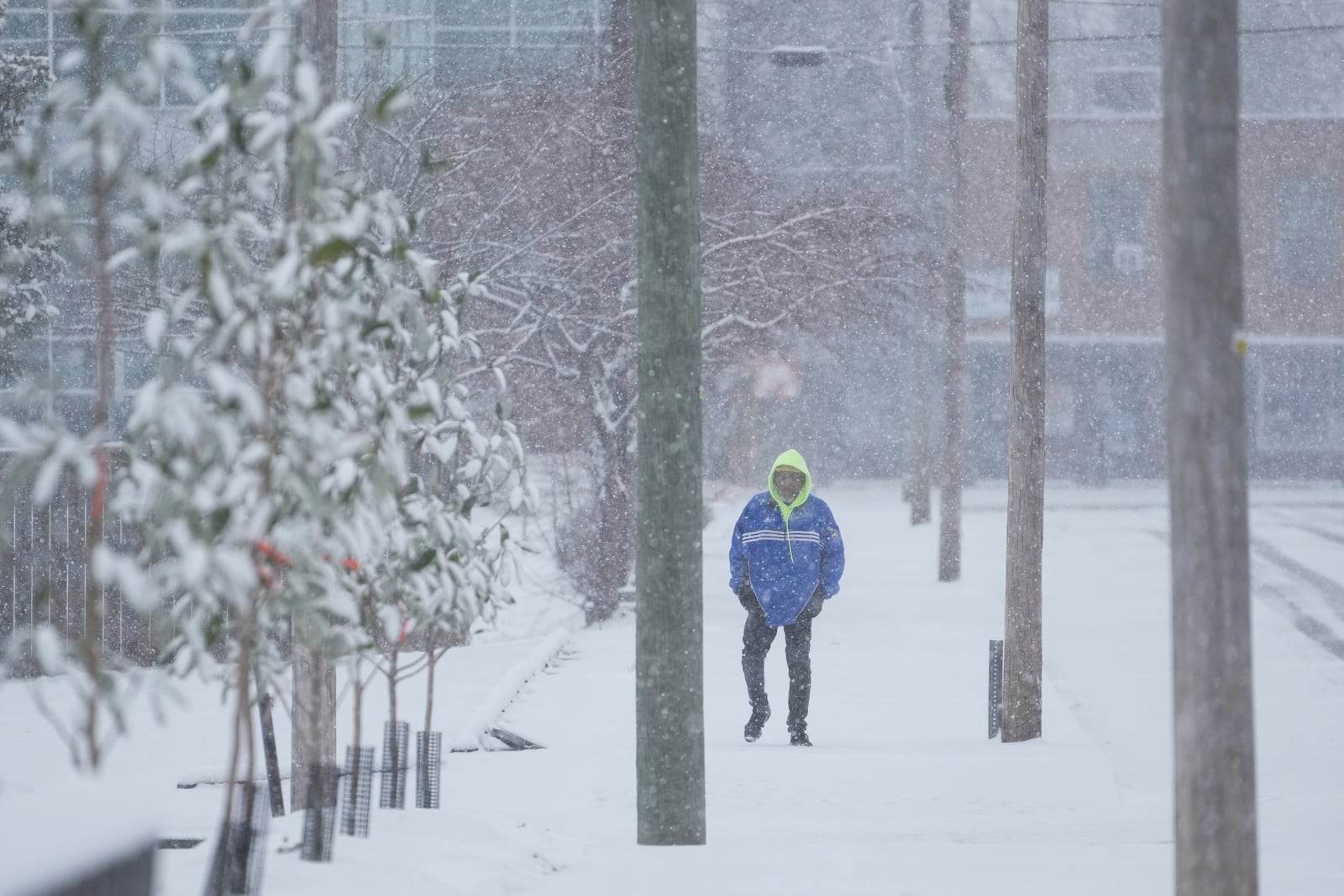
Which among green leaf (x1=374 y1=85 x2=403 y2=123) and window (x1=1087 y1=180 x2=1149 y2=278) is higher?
window (x1=1087 y1=180 x2=1149 y2=278)

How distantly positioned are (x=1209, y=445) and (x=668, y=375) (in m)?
2.57

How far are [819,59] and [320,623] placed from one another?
15994 millimetres

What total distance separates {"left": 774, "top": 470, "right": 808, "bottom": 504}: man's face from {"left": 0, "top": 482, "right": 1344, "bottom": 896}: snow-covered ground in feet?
4.85

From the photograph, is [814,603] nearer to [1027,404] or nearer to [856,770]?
[856,770]

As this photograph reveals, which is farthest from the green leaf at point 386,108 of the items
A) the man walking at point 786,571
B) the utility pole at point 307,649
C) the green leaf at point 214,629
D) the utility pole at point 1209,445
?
the man walking at point 786,571

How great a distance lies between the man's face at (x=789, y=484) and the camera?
949 cm

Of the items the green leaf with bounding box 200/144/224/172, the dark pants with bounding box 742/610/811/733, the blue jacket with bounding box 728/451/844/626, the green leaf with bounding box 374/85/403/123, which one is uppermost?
the green leaf with bounding box 374/85/403/123

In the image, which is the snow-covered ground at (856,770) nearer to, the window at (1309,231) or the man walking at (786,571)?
the man walking at (786,571)

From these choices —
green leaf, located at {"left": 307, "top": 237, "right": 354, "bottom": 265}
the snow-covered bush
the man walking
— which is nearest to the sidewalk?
the man walking

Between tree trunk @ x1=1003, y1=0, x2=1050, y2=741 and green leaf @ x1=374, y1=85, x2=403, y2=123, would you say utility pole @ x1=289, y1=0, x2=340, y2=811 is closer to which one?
green leaf @ x1=374, y1=85, x2=403, y2=123

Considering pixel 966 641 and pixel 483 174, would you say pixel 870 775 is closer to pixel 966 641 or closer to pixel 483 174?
pixel 966 641

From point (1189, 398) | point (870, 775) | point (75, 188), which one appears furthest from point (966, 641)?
point (75, 188)

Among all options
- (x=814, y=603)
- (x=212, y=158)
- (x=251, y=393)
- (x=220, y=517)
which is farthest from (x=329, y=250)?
(x=814, y=603)

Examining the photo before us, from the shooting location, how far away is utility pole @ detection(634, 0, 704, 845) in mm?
6031
